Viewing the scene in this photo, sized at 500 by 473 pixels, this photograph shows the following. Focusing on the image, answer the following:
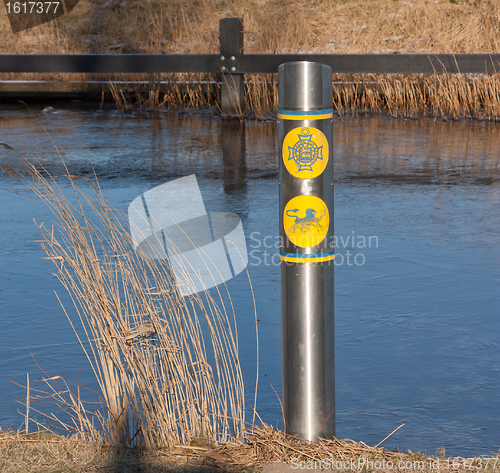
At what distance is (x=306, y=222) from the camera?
2779mm

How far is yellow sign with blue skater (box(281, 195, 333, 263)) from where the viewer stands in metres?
2.77

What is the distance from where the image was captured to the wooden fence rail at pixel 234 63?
36.0ft

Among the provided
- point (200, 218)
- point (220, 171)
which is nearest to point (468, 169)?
point (220, 171)

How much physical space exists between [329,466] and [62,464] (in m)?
1.02

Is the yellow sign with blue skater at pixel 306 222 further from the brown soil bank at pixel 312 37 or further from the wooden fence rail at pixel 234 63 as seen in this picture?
the brown soil bank at pixel 312 37

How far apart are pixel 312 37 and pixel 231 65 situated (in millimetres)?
9687

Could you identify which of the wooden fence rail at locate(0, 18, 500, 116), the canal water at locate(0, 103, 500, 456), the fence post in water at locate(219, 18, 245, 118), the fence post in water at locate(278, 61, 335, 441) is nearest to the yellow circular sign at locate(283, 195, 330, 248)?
the fence post in water at locate(278, 61, 335, 441)

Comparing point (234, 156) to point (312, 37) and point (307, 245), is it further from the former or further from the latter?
point (312, 37)

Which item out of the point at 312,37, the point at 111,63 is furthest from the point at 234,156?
the point at 312,37

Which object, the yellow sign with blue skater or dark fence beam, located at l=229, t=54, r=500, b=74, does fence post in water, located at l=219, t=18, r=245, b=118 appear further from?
the yellow sign with blue skater

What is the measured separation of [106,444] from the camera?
9.95ft

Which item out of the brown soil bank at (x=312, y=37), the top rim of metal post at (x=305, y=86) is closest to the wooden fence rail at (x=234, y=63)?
the brown soil bank at (x=312, y=37)

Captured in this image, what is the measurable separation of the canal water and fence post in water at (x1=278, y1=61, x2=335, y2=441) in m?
0.20

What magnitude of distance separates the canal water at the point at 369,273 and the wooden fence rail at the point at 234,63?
4.11ft
